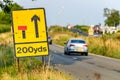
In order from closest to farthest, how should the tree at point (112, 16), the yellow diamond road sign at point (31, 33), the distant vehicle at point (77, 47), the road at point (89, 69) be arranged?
the yellow diamond road sign at point (31, 33) → the road at point (89, 69) → the distant vehicle at point (77, 47) → the tree at point (112, 16)

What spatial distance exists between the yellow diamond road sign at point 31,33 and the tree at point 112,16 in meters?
124

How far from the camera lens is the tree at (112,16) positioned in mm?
139375

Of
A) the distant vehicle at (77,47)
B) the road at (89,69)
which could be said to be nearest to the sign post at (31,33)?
the road at (89,69)

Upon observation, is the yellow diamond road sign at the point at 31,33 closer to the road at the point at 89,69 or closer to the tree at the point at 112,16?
the road at the point at 89,69

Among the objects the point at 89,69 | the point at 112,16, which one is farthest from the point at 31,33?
the point at 112,16

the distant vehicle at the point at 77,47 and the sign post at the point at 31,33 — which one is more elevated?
the sign post at the point at 31,33

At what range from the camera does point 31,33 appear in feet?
50.9

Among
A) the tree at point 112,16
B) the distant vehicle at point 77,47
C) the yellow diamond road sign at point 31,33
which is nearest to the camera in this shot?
the yellow diamond road sign at point 31,33

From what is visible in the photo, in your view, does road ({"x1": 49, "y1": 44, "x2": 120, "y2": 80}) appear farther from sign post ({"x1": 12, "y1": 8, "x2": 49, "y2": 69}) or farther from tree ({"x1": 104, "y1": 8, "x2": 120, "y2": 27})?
tree ({"x1": 104, "y1": 8, "x2": 120, "y2": 27})

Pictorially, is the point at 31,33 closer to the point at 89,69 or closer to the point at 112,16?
the point at 89,69

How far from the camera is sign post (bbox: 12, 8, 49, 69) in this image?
1552cm

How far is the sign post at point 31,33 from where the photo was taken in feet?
50.9

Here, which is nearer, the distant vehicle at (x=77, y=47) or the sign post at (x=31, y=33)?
the sign post at (x=31, y=33)

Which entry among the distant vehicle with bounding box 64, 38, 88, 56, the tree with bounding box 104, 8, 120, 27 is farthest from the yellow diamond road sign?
the tree with bounding box 104, 8, 120, 27
